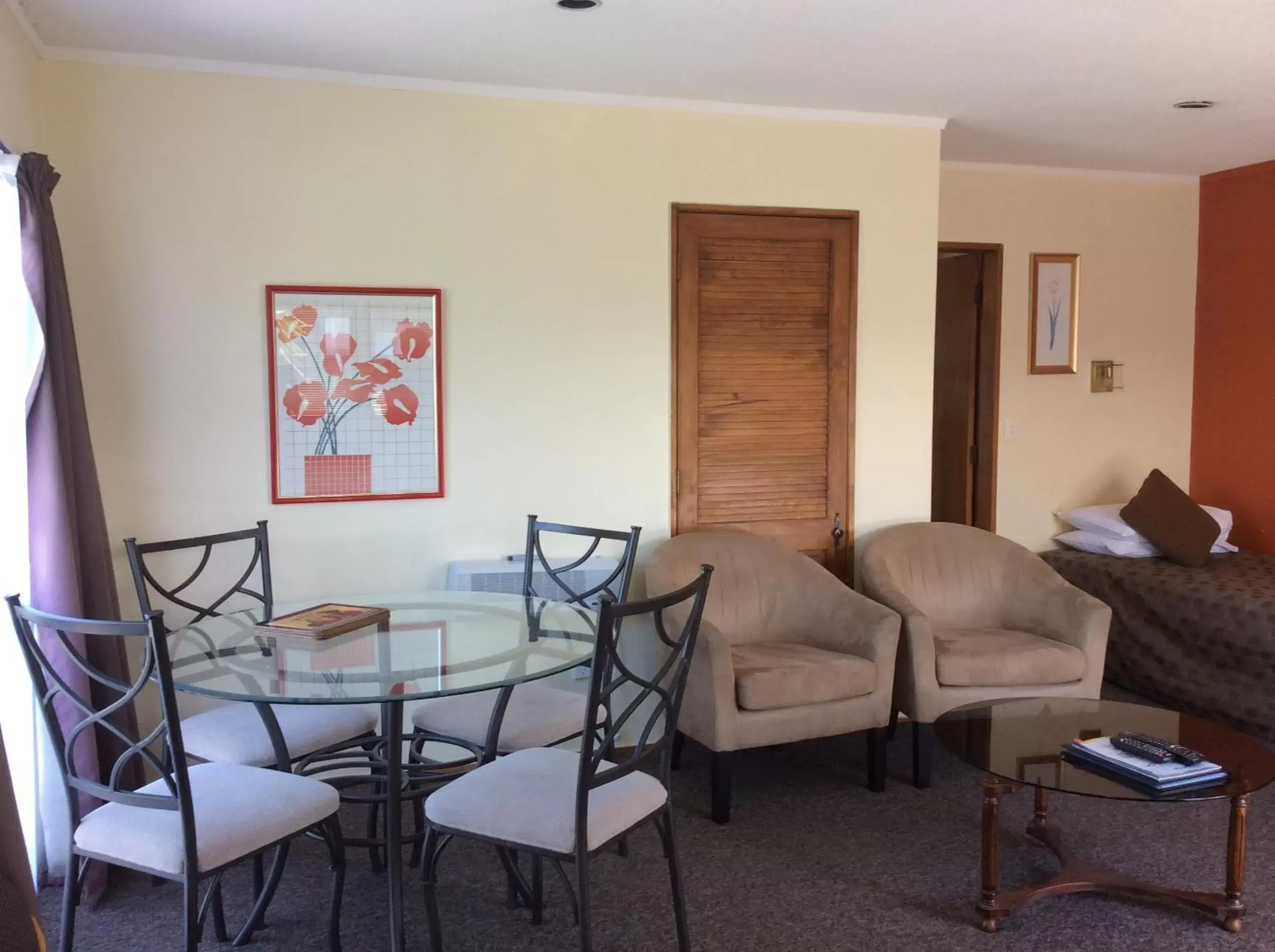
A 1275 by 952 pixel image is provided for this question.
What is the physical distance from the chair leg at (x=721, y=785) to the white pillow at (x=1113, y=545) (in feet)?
8.56

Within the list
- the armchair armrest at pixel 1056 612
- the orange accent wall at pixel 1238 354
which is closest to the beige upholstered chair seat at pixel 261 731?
the armchair armrest at pixel 1056 612

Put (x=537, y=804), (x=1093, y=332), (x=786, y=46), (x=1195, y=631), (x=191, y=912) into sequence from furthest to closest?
(x=1093, y=332) < (x=1195, y=631) < (x=786, y=46) < (x=537, y=804) < (x=191, y=912)

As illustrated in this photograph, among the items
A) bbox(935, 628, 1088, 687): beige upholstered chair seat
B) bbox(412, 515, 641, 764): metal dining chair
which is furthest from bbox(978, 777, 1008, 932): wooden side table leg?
bbox(412, 515, 641, 764): metal dining chair

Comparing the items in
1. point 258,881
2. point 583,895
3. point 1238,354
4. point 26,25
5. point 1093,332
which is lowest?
point 258,881

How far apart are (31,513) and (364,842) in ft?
4.24

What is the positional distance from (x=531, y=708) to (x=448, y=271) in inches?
64.3

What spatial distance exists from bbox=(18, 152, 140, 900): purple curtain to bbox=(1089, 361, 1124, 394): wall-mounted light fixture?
4.59m

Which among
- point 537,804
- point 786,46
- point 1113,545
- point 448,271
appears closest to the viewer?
point 537,804

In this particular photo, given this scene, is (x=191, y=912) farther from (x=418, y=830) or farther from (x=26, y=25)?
(x=26, y=25)

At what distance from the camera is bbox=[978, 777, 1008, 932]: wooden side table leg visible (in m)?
2.74

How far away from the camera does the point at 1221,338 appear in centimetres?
529

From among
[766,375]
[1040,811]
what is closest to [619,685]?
[1040,811]

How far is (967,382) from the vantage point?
208 inches

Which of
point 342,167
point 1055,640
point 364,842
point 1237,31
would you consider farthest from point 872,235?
point 364,842
